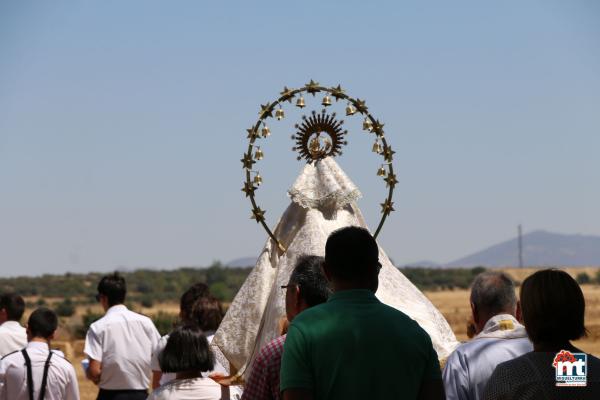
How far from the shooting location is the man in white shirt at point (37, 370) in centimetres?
802

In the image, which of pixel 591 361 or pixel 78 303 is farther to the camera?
pixel 78 303

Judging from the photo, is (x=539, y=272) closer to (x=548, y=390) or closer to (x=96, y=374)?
(x=548, y=390)

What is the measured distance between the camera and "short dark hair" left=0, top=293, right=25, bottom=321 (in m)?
9.16

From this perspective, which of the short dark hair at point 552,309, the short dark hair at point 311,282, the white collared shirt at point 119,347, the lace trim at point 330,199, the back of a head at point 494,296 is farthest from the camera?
the white collared shirt at point 119,347

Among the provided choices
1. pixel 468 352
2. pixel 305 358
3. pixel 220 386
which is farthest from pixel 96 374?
pixel 305 358

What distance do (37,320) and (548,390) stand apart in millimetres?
4408

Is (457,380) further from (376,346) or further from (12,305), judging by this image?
(12,305)

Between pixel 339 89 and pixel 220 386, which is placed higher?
pixel 339 89

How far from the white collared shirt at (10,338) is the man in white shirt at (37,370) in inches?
42.2

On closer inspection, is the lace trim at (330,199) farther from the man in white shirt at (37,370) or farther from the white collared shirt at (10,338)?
the white collared shirt at (10,338)

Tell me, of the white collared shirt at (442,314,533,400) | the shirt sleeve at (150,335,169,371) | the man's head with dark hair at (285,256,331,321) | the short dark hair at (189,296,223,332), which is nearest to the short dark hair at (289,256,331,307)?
the man's head with dark hair at (285,256,331,321)

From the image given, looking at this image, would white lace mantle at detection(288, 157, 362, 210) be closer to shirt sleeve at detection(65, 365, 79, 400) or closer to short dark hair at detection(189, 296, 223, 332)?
short dark hair at detection(189, 296, 223, 332)

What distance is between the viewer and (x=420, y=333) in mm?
4633

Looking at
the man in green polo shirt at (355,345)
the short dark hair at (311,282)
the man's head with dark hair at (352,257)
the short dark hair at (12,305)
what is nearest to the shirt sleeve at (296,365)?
the man in green polo shirt at (355,345)
